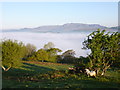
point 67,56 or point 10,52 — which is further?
point 67,56

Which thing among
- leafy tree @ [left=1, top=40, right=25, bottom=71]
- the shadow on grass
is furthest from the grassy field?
leafy tree @ [left=1, top=40, right=25, bottom=71]

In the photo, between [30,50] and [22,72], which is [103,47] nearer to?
[22,72]

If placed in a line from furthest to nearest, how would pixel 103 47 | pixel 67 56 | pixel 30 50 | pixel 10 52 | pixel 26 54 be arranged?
1. pixel 30 50
2. pixel 26 54
3. pixel 67 56
4. pixel 10 52
5. pixel 103 47

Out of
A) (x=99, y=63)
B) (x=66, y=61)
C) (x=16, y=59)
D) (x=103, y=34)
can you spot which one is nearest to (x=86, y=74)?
(x=99, y=63)

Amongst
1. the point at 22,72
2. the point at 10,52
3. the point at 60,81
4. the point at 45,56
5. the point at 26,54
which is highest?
the point at 10,52

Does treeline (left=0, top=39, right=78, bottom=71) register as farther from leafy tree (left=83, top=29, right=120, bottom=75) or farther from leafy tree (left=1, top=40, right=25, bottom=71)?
leafy tree (left=83, top=29, right=120, bottom=75)

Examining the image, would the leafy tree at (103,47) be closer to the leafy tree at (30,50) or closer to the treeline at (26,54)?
the treeline at (26,54)

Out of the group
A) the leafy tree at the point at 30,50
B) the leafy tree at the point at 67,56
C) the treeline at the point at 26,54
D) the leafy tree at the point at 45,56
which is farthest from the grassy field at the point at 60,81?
the leafy tree at the point at 30,50

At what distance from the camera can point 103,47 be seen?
2039 cm

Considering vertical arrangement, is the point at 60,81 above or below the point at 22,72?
above

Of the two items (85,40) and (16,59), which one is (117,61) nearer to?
(85,40)

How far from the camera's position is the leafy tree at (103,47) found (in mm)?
19781

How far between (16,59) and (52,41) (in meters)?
28.8

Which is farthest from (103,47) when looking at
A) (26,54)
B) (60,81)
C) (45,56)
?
(26,54)
